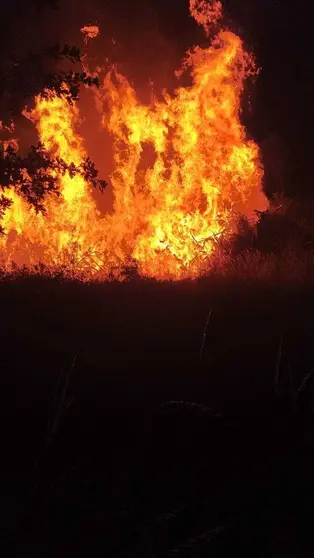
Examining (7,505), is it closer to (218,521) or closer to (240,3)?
(218,521)

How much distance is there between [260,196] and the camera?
13.9 m

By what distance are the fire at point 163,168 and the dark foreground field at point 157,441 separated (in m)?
7.54

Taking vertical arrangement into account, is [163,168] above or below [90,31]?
below

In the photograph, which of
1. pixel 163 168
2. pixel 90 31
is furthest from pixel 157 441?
pixel 90 31

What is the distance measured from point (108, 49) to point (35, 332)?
11.0 meters

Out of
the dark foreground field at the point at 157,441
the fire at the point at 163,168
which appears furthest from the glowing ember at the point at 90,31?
the dark foreground field at the point at 157,441

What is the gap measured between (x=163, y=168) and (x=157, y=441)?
1149 cm

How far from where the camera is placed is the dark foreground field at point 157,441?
102 inches

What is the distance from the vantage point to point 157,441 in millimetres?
3418

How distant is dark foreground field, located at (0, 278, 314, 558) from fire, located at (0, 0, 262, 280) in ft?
24.7

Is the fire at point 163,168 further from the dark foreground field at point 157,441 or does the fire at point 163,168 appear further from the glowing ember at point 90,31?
the dark foreground field at point 157,441

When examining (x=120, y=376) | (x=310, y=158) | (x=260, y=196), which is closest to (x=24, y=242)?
(x=260, y=196)

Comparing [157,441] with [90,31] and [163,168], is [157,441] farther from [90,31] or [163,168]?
[90,31]

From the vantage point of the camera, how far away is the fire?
13.5m
